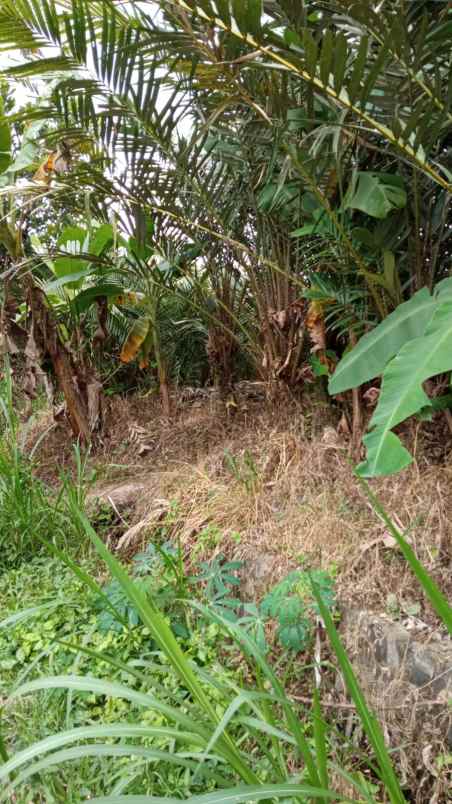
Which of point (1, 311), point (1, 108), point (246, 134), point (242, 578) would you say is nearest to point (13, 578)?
point (242, 578)

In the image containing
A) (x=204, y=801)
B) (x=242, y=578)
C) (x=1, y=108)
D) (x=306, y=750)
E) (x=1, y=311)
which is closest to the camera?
(x=204, y=801)

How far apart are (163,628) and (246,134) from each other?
6.18 feet

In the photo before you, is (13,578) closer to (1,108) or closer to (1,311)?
(1,311)

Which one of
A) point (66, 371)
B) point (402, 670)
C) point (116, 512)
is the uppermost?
point (66, 371)

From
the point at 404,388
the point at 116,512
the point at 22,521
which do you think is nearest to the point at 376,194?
the point at 404,388

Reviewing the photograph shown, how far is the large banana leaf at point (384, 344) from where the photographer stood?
1.62 m

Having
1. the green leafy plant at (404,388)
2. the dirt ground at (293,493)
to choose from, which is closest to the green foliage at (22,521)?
the dirt ground at (293,493)

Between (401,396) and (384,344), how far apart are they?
481 mm

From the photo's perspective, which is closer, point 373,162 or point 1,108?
point 373,162

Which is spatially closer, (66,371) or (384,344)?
(384,344)

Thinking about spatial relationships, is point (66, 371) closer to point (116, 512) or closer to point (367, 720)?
point (116, 512)

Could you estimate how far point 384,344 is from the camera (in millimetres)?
1645

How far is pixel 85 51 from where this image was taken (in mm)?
2025

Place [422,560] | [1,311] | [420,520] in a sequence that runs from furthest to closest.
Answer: [1,311] → [420,520] → [422,560]
